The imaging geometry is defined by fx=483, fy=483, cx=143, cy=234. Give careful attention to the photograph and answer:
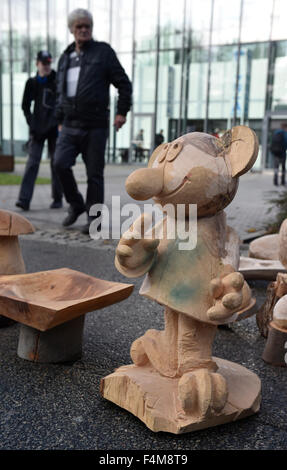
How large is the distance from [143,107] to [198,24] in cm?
346

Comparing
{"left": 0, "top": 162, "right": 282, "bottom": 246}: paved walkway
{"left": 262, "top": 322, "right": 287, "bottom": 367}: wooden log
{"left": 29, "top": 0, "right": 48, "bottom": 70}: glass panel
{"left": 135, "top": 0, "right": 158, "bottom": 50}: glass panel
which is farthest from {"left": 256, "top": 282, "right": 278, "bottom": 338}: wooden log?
{"left": 29, "top": 0, "right": 48, "bottom": 70}: glass panel

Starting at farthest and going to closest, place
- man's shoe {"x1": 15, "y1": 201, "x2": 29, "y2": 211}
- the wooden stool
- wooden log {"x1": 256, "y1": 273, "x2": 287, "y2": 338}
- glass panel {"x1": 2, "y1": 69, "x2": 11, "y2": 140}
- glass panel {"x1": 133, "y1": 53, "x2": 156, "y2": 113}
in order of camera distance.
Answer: glass panel {"x1": 2, "y1": 69, "x2": 11, "y2": 140}, glass panel {"x1": 133, "y1": 53, "x2": 156, "y2": 113}, man's shoe {"x1": 15, "y1": 201, "x2": 29, "y2": 211}, wooden log {"x1": 256, "y1": 273, "x2": 287, "y2": 338}, the wooden stool

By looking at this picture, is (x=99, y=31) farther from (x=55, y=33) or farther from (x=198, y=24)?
(x=198, y=24)

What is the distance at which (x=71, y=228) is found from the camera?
555 cm

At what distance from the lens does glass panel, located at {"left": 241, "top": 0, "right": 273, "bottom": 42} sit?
49.1 feet

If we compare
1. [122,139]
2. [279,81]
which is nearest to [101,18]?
[122,139]

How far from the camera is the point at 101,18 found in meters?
18.4

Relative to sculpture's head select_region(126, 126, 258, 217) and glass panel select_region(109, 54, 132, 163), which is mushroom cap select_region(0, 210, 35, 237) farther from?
glass panel select_region(109, 54, 132, 163)

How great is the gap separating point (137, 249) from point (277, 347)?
0.97m

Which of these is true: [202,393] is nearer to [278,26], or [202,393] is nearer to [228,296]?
[228,296]

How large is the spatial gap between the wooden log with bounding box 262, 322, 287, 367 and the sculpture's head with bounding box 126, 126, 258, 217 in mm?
840

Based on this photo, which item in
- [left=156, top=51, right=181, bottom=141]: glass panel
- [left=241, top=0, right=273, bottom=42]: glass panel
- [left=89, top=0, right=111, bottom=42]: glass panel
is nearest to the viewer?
[left=241, top=0, right=273, bottom=42]: glass panel

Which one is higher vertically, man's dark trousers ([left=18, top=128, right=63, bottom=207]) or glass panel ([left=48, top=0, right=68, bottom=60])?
glass panel ([left=48, top=0, right=68, bottom=60])
